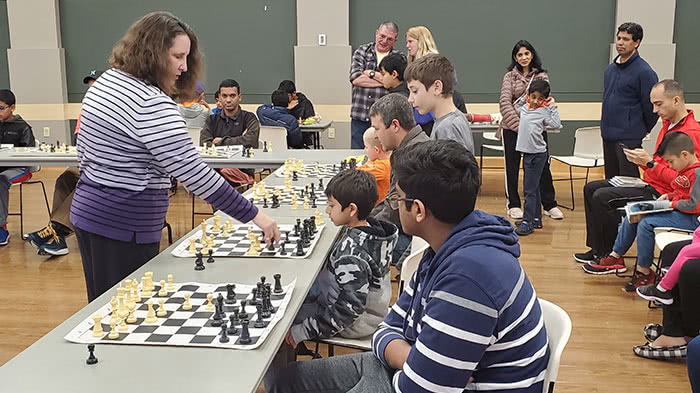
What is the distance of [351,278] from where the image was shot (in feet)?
8.44

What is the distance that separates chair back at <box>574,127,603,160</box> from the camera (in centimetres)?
742

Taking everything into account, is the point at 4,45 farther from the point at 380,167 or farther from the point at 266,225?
the point at 266,225

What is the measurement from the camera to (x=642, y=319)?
13.5ft

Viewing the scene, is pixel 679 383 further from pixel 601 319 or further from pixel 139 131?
pixel 139 131

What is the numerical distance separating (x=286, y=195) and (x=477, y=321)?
8.64ft

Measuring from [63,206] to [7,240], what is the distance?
680mm

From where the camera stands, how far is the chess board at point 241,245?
2742 mm

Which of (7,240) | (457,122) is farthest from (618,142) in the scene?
(7,240)

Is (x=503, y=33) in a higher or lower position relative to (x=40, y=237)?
higher

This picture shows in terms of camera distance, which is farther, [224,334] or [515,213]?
Answer: [515,213]

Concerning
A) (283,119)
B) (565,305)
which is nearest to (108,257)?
(565,305)

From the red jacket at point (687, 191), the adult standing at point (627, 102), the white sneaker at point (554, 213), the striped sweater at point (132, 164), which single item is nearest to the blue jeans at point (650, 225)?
the red jacket at point (687, 191)

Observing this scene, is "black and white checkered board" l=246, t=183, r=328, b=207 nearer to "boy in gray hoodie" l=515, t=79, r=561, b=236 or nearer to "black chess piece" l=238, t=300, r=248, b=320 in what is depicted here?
"black chess piece" l=238, t=300, r=248, b=320

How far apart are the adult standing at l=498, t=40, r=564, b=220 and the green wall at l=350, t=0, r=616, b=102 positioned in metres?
2.60
